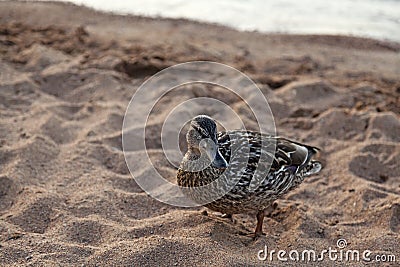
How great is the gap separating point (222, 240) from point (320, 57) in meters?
5.54

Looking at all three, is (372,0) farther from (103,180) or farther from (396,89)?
(103,180)

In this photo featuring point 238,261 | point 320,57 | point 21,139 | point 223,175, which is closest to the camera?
point 238,261

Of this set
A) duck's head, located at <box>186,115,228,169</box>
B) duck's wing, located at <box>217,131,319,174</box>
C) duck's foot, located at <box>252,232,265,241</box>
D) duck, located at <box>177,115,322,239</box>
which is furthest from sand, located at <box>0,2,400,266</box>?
duck's head, located at <box>186,115,228,169</box>

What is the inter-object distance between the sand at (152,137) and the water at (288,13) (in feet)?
1.90

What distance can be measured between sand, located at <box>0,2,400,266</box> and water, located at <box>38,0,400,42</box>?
0.58m

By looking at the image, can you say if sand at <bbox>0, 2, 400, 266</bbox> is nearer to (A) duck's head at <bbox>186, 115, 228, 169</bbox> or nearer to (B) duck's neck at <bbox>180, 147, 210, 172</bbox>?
(B) duck's neck at <bbox>180, 147, 210, 172</bbox>

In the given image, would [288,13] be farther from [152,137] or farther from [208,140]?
[208,140]

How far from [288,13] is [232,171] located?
783 cm

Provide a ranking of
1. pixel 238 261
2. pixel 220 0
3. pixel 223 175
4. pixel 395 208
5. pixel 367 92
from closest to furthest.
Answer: pixel 238 261, pixel 223 175, pixel 395 208, pixel 367 92, pixel 220 0

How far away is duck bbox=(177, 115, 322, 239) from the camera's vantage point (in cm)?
475

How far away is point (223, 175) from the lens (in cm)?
477

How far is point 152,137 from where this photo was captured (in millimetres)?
6680

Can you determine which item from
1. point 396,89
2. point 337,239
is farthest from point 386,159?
point 396,89

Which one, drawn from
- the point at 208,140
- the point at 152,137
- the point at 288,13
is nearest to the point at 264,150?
the point at 208,140
